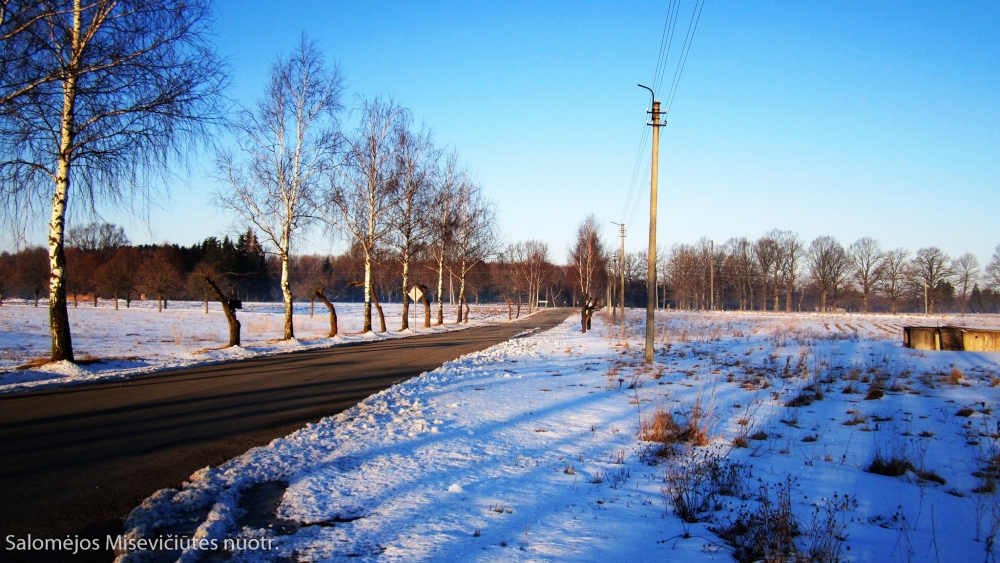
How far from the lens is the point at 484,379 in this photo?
482 inches

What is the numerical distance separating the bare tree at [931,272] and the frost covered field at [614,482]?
92185mm

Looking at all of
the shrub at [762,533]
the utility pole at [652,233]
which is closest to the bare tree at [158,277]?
the utility pole at [652,233]

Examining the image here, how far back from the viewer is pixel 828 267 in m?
87.2

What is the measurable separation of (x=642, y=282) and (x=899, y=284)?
148ft

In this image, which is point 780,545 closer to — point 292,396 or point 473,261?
point 292,396

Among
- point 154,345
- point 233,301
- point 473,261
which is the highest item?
point 473,261

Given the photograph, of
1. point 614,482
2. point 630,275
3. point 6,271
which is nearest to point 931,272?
point 630,275

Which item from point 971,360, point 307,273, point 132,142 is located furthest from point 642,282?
point 132,142

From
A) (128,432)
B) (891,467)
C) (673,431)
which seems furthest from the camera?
(673,431)

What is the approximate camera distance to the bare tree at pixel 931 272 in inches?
3204

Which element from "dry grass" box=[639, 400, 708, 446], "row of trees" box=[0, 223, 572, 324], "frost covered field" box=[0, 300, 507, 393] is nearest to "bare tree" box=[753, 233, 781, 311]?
"row of trees" box=[0, 223, 572, 324]

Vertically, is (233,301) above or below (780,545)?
above

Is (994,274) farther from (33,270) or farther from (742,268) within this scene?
(33,270)

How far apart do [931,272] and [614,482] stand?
102 m
